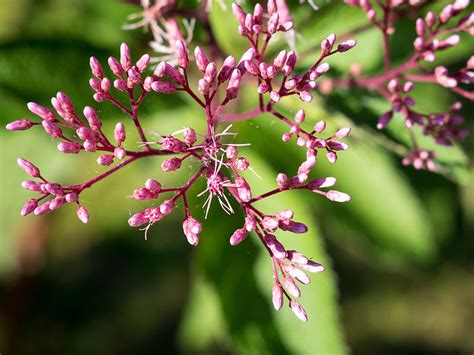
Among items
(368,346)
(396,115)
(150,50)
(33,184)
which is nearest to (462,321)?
(368,346)

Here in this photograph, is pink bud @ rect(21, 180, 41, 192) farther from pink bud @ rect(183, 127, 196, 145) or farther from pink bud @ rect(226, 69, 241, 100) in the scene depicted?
pink bud @ rect(226, 69, 241, 100)

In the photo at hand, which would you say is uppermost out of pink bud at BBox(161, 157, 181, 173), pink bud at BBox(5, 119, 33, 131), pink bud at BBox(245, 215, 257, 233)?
pink bud at BBox(5, 119, 33, 131)

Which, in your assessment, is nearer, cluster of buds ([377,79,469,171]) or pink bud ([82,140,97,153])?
pink bud ([82,140,97,153])

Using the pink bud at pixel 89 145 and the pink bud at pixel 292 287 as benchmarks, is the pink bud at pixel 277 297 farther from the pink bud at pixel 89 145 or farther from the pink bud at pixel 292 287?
the pink bud at pixel 89 145

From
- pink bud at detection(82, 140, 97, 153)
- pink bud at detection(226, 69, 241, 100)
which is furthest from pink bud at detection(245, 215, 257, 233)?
pink bud at detection(82, 140, 97, 153)

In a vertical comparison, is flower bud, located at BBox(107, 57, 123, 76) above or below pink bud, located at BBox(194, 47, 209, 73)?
Result: above

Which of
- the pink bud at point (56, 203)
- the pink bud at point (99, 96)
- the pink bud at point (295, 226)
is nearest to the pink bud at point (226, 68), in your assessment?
the pink bud at point (99, 96)

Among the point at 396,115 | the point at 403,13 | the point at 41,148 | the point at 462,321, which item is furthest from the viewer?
the point at 462,321

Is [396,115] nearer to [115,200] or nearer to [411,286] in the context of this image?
[115,200]
